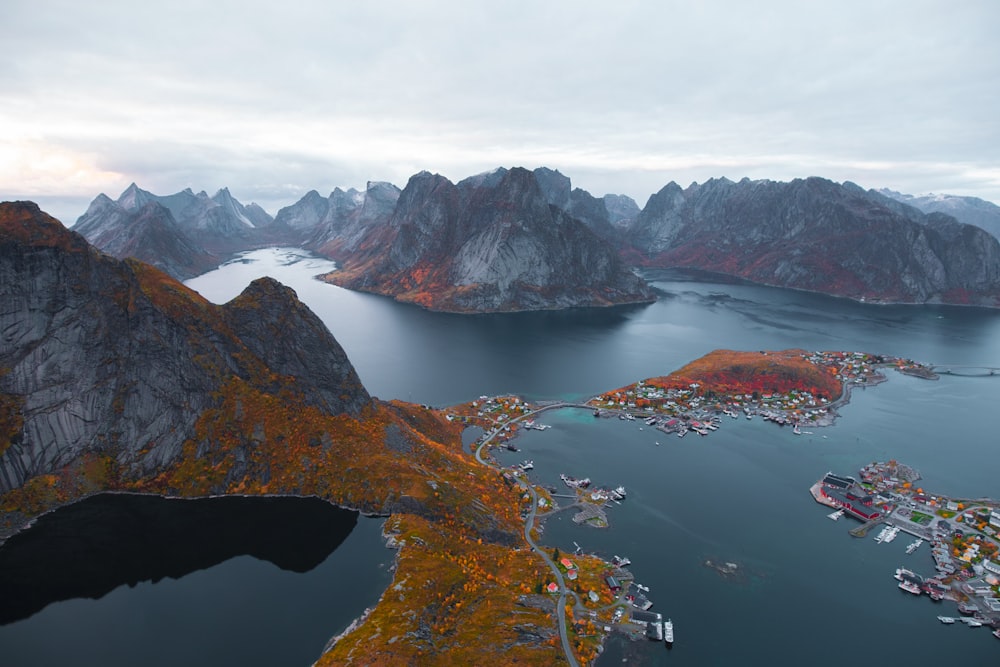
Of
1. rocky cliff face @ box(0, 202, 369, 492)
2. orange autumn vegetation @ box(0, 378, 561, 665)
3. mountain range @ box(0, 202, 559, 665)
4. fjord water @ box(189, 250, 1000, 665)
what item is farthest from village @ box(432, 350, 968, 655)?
rocky cliff face @ box(0, 202, 369, 492)

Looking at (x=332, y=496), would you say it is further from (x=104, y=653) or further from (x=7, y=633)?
(x=7, y=633)

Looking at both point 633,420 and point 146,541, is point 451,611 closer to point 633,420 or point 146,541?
point 146,541

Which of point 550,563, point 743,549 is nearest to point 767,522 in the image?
point 743,549

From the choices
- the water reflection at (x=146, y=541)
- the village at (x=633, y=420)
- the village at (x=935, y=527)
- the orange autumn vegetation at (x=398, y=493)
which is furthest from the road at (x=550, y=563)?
the village at (x=935, y=527)

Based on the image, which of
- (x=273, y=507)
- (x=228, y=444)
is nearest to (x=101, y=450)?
(x=228, y=444)

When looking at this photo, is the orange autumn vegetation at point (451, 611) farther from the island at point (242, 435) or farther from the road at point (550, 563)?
the road at point (550, 563)

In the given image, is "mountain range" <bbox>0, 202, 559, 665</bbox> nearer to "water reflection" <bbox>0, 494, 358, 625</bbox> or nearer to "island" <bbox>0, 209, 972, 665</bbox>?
"island" <bbox>0, 209, 972, 665</bbox>
